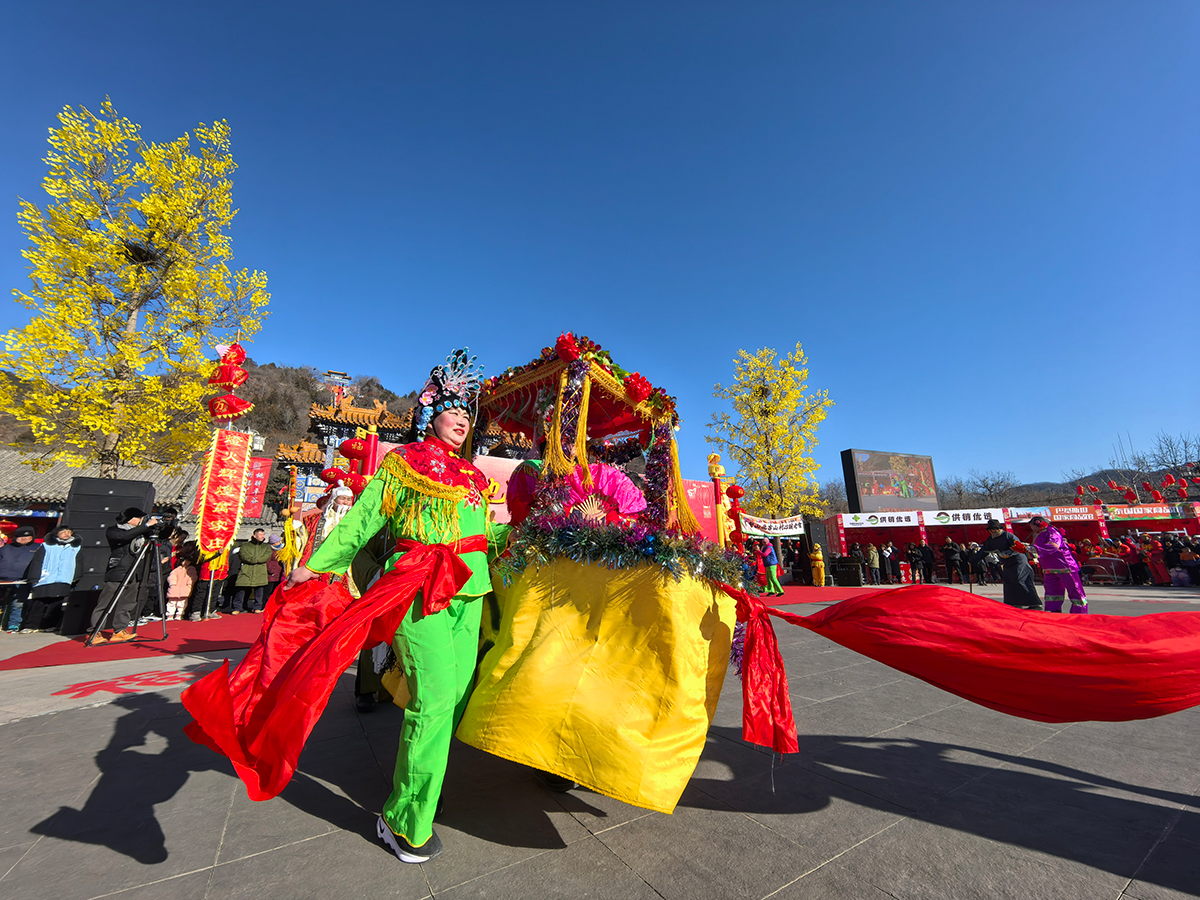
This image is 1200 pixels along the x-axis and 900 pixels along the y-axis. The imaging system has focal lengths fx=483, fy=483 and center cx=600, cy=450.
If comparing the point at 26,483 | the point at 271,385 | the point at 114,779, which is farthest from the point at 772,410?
the point at 271,385

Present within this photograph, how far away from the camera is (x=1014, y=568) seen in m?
4.86

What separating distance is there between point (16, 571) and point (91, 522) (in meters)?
1.02

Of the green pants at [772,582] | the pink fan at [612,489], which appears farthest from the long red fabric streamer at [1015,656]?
the green pants at [772,582]

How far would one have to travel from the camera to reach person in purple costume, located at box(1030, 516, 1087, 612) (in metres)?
5.03

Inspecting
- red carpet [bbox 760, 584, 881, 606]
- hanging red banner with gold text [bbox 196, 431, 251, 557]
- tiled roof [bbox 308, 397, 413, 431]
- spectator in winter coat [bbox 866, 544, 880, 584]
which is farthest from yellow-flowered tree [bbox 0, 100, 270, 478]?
spectator in winter coat [bbox 866, 544, 880, 584]

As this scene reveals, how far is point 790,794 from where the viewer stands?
7.00ft

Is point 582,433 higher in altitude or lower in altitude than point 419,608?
higher

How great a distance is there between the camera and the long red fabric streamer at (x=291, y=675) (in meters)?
1.55

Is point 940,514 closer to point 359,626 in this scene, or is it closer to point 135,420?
point 359,626

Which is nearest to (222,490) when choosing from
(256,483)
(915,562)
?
(256,483)

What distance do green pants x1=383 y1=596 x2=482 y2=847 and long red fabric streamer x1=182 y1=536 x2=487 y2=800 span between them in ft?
0.32

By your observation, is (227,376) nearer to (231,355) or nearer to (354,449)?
(231,355)

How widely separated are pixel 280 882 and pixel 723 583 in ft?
6.29

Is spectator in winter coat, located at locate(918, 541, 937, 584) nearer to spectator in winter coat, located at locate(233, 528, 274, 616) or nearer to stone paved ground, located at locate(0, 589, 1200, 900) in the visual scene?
stone paved ground, located at locate(0, 589, 1200, 900)
